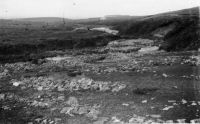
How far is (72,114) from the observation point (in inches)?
456

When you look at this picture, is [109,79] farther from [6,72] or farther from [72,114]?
[6,72]

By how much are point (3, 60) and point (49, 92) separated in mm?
17159

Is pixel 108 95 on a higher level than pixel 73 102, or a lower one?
higher

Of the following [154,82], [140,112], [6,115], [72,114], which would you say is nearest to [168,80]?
[154,82]

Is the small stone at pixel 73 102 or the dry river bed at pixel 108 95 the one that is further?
the small stone at pixel 73 102

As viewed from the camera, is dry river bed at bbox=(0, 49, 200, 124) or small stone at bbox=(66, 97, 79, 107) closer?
dry river bed at bbox=(0, 49, 200, 124)

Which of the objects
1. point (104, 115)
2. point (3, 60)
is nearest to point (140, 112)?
point (104, 115)

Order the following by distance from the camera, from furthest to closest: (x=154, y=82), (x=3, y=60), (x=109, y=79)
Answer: (x=3, y=60) < (x=109, y=79) < (x=154, y=82)

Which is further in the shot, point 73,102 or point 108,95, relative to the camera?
point 108,95

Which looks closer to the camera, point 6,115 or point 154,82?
point 6,115

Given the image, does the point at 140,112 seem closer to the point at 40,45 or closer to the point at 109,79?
the point at 109,79

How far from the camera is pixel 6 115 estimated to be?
12562 mm

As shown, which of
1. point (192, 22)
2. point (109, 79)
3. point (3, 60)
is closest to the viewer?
point (109, 79)

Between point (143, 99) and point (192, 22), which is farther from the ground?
point (192, 22)
